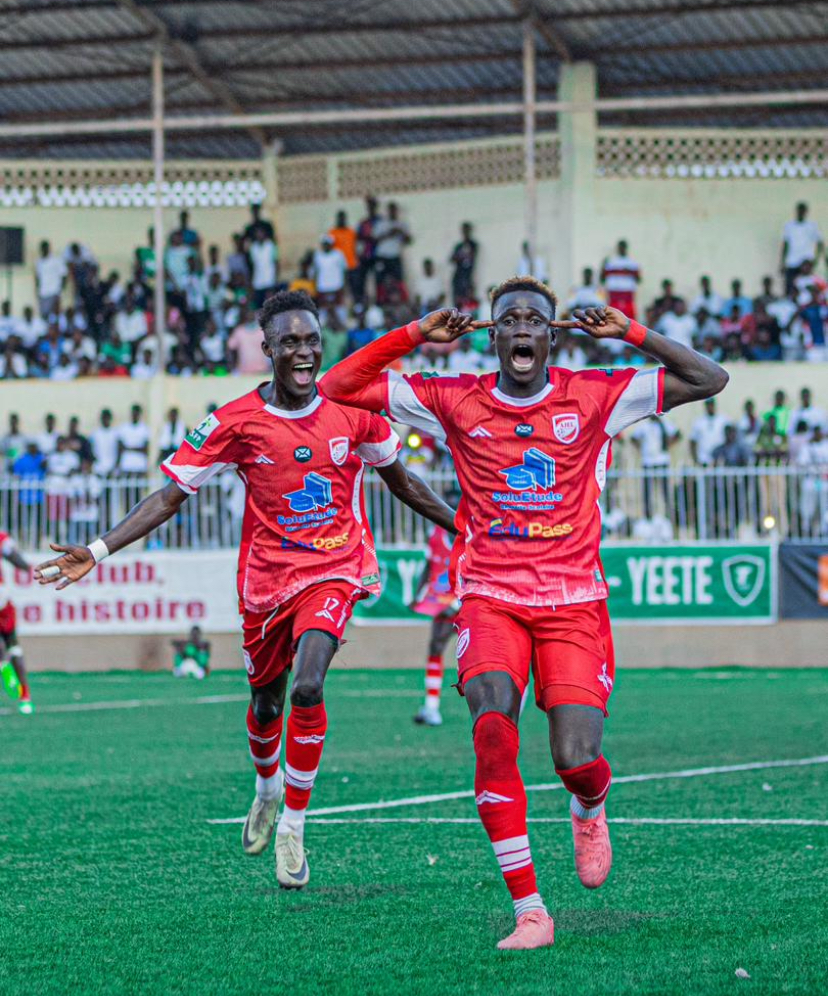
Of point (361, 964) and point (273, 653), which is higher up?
point (273, 653)

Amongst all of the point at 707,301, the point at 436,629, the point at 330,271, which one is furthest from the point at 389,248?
the point at 436,629

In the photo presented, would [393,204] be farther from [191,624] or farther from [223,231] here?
[191,624]

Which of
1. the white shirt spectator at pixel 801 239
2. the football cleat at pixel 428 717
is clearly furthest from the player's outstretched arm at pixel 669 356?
the white shirt spectator at pixel 801 239

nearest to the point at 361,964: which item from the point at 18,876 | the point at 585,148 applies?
the point at 18,876

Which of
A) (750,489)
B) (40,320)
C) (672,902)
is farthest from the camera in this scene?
(40,320)

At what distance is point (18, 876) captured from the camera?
735cm

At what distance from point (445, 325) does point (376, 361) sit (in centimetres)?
35

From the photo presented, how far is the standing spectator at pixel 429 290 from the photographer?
29.5 m

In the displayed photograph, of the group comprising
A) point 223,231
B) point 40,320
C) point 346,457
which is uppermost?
Result: point 223,231

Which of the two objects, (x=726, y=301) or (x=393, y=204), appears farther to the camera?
(x=393, y=204)

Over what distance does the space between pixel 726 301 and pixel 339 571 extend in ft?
71.1

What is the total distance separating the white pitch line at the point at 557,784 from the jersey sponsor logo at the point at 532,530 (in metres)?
3.31

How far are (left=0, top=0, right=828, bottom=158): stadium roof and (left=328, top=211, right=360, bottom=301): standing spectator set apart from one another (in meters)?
2.27

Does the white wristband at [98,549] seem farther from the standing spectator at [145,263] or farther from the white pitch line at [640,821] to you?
the standing spectator at [145,263]
